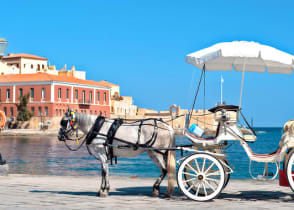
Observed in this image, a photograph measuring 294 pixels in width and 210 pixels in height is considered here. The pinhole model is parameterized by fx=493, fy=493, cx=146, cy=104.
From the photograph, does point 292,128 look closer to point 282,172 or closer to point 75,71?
point 282,172

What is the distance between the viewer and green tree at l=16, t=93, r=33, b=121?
65188mm

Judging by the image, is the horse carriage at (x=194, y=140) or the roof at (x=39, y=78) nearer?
the horse carriage at (x=194, y=140)

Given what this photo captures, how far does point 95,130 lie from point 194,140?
5.14 ft

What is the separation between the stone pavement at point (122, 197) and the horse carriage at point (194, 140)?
0.90 feet

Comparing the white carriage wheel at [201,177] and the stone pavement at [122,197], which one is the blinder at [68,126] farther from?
the white carriage wheel at [201,177]

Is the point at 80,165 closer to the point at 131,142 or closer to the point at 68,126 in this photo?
the point at 68,126

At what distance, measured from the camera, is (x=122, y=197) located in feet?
25.0

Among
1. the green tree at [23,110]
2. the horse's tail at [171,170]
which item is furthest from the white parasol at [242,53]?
the green tree at [23,110]

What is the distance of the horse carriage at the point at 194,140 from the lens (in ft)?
23.5

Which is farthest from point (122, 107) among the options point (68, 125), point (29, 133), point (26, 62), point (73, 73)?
point (68, 125)

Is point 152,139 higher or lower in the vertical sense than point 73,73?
lower

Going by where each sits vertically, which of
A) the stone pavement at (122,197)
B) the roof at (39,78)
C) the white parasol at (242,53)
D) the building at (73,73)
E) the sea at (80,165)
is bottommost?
the sea at (80,165)

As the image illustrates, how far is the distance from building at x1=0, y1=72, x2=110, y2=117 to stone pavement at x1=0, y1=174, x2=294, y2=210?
56075 mm

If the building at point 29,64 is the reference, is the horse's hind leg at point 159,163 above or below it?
below
